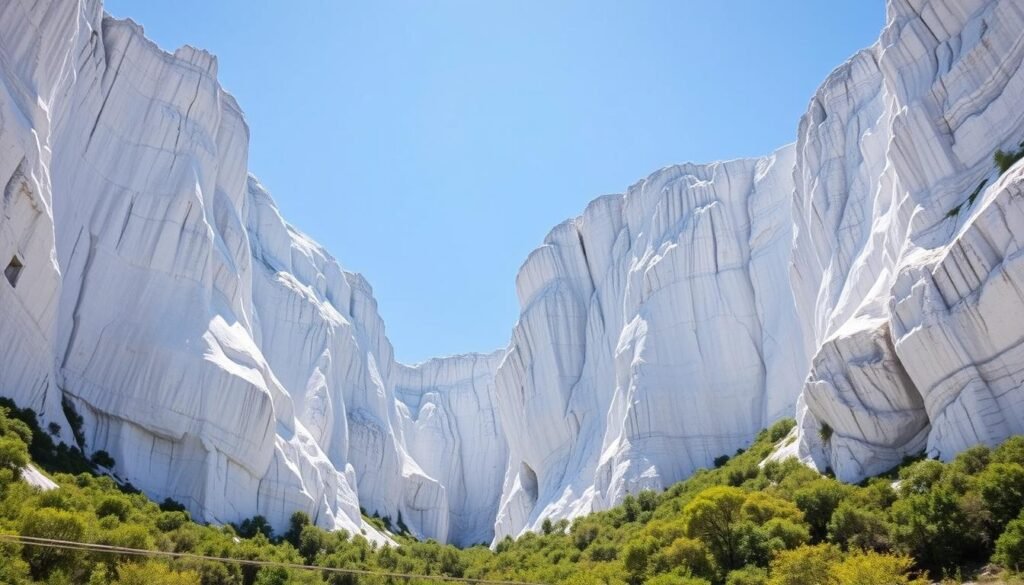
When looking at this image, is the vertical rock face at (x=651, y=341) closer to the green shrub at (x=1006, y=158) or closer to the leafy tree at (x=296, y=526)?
the leafy tree at (x=296, y=526)

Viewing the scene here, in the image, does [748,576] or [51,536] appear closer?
[51,536]

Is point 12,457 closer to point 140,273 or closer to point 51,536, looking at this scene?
point 51,536

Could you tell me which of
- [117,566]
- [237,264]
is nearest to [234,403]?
[237,264]

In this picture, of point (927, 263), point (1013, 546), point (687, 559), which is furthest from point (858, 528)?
point (927, 263)

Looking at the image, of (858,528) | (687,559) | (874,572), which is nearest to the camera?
(874,572)

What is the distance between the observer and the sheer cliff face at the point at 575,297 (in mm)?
31984

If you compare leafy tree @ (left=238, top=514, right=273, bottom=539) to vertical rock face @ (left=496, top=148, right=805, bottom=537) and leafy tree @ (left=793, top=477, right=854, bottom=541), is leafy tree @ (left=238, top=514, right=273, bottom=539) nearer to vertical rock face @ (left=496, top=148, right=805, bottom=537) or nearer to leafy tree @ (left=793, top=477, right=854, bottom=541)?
vertical rock face @ (left=496, top=148, right=805, bottom=537)

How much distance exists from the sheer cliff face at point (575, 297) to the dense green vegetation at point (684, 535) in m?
2.74

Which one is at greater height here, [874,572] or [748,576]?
[748,576]

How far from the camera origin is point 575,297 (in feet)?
237

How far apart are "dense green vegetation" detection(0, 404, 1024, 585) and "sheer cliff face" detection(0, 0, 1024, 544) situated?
274 cm

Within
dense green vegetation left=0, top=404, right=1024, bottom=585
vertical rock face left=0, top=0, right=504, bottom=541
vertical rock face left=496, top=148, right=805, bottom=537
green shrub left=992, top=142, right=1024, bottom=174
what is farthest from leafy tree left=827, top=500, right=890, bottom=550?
vertical rock face left=0, top=0, right=504, bottom=541

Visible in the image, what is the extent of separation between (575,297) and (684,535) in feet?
136

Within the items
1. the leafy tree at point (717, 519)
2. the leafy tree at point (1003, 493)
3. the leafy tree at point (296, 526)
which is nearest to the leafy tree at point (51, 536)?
the leafy tree at point (717, 519)
